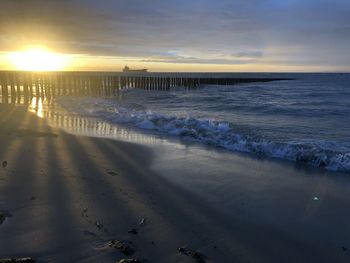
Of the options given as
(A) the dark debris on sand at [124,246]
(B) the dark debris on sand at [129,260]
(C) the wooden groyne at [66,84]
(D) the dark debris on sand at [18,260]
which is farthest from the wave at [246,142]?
(C) the wooden groyne at [66,84]

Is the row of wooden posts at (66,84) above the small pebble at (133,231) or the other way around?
above

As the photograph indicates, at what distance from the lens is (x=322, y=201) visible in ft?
18.6

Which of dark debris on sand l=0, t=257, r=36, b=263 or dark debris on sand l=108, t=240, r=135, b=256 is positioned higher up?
dark debris on sand l=0, t=257, r=36, b=263

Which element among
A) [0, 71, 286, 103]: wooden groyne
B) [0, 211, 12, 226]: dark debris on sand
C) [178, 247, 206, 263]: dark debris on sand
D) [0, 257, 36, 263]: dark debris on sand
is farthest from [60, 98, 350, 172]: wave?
[0, 71, 286, 103]: wooden groyne

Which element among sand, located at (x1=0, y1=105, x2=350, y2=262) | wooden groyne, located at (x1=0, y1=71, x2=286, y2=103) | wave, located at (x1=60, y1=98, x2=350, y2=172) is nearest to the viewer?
sand, located at (x1=0, y1=105, x2=350, y2=262)

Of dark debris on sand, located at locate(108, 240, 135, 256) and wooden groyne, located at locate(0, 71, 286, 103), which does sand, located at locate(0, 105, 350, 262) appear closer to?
dark debris on sand, located at locate(108, 240, 135, 256)

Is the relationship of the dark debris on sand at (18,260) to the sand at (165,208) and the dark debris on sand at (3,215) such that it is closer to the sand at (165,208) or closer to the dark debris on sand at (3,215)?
the sand at (165,208)

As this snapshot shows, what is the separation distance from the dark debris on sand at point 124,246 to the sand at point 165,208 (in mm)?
11

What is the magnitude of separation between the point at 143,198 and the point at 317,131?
9763 mm

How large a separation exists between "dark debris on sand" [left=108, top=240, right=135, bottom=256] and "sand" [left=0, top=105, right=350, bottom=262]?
11 mm

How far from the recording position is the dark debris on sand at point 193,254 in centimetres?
369

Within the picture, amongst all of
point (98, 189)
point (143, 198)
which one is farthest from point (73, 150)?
point (143, 198)

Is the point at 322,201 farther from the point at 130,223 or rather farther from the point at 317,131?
the point at 317,131

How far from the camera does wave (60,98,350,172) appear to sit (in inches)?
326
